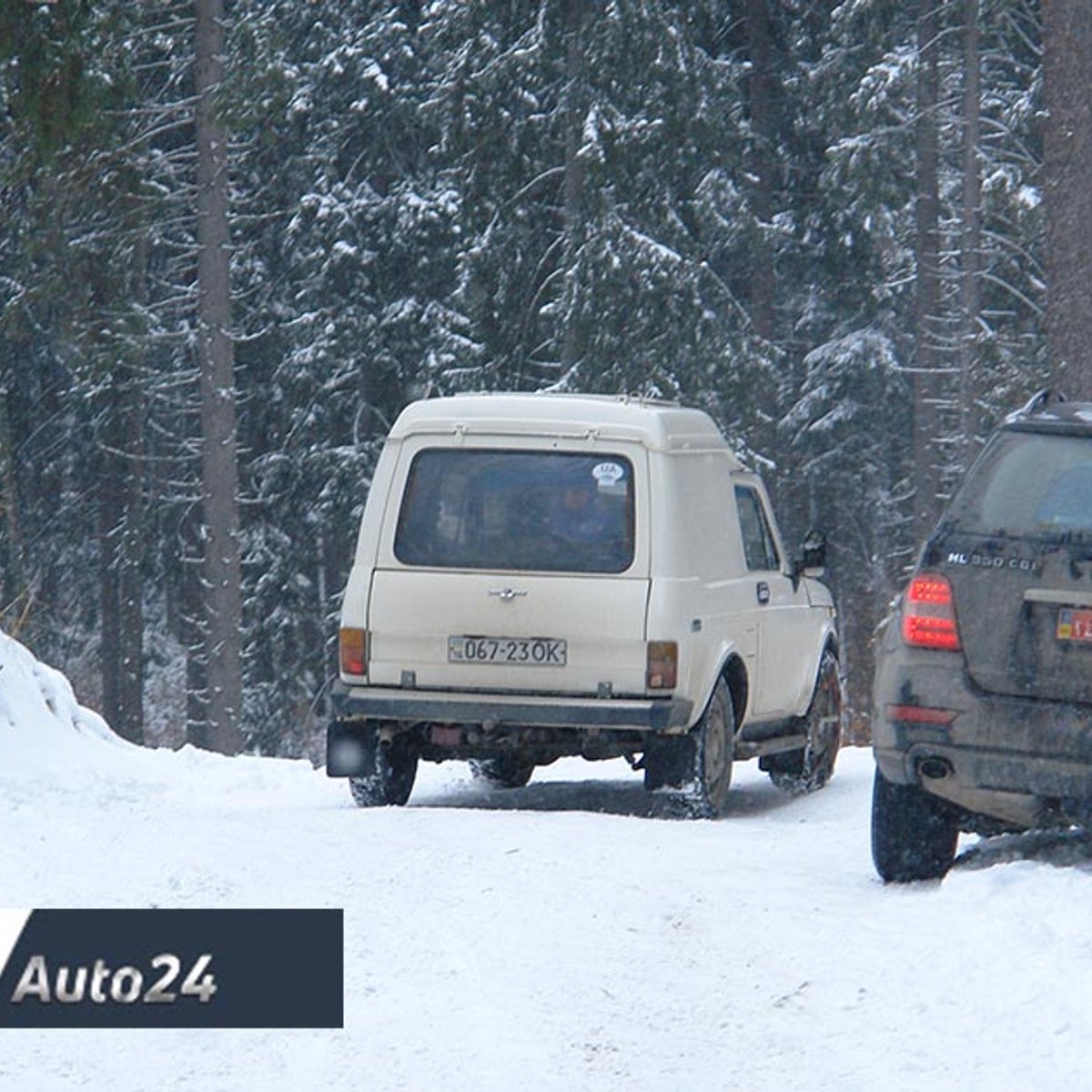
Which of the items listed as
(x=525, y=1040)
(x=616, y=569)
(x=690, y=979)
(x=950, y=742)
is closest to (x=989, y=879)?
(x=950, y=742)

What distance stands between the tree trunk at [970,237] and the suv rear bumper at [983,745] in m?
22.6

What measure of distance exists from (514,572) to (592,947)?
3.94 meters

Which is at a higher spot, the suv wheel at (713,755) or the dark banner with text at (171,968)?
the dark banner with text at (171,968)

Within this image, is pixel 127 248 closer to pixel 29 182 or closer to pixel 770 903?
pixel 29 182

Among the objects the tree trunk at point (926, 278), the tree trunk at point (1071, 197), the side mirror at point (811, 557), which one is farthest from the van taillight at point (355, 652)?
the tree trunk at point (926, 278)

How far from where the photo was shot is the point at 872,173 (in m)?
34.1

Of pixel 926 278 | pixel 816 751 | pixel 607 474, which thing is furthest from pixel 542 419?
pixel 926 278

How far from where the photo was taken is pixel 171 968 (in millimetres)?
7500

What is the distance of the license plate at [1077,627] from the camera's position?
8891 millimetres

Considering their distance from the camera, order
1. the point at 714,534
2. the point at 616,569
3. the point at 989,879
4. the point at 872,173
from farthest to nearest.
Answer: the point at 872,173, the point at 714,534, the point at 616,569, the point at 989,879

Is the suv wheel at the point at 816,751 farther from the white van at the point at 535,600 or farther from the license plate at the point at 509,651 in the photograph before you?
the license plate at the point at 509,651

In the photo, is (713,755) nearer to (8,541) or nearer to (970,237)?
(970,237)

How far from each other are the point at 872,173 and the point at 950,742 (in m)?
26.0

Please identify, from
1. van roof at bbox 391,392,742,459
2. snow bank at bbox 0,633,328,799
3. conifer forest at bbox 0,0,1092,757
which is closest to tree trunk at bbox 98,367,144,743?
conifer forest at bbox 0,0,1092,757
